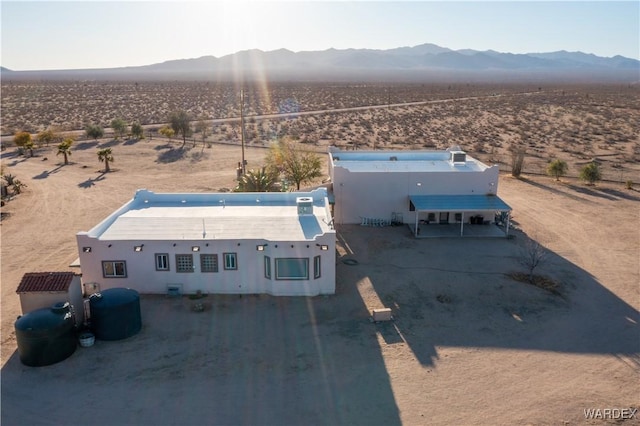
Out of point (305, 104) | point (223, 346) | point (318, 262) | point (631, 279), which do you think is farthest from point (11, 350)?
point (305, 104)

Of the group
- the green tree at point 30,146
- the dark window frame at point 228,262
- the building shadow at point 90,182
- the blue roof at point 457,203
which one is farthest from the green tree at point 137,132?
the dark window frame at point 228,262

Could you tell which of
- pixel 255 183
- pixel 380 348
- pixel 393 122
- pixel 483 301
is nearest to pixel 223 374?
pixel 380 348

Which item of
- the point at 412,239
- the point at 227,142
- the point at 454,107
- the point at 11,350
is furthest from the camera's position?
the point at 454,107

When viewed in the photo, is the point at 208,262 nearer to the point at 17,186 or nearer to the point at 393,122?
the point at 17,186

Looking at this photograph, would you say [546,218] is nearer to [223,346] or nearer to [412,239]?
[412,239]

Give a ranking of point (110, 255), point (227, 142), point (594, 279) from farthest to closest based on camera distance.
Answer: point (227, 142), point (594, 279), point (110, 255)

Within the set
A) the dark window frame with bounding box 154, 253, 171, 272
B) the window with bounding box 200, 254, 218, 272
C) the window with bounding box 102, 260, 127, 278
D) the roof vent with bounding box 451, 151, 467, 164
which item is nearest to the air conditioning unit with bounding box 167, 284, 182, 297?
the dark window frame with bounding box 154, 253, 171, 272

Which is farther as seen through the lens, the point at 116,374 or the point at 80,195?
the point at 80,195
